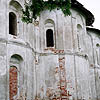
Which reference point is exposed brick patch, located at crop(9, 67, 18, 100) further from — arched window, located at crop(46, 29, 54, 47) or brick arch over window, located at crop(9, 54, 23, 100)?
arched window, located at crop(46, 29, 54, 47)

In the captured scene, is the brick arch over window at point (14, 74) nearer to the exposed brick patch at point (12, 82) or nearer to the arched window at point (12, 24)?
the exposed brick patch at point (12, 82)

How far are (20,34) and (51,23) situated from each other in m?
3.57

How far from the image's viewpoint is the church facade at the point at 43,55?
10974 millimetres

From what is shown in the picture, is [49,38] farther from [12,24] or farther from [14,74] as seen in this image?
[14,74]

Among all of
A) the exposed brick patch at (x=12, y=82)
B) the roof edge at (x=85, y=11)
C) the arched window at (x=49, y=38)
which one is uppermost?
the roof edge at (x=85, y=11)

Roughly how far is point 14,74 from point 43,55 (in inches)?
130

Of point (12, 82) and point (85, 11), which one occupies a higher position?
point (85, 11)

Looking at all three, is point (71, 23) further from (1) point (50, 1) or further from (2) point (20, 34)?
(1) point (50, 1)

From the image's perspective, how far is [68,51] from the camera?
14.2 metres

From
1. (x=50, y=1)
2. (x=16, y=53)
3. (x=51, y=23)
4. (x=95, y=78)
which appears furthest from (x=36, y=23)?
(x=95, y=78)

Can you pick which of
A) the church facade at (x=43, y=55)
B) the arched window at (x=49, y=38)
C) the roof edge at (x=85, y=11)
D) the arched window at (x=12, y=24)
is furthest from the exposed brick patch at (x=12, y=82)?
the roof edge at (x=85, y=11)

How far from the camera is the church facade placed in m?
11.0

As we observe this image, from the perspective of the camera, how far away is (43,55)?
14070 millimetres

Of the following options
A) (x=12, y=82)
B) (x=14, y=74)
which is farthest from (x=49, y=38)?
(x=12, y=82)
